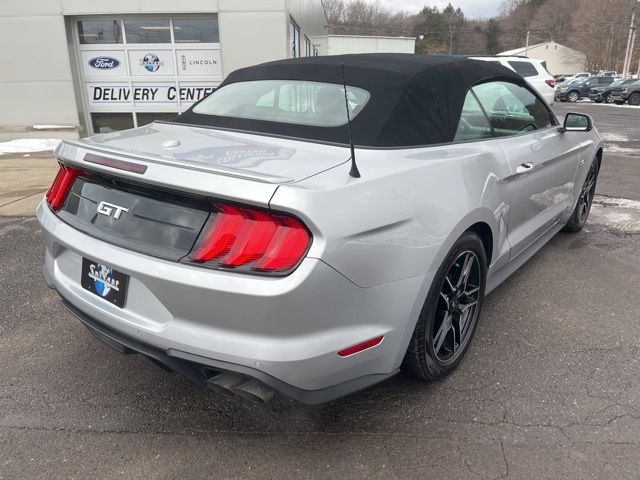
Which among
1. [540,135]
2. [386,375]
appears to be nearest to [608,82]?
[540,135]

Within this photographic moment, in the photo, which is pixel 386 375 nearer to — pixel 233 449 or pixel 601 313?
pixel 233 449

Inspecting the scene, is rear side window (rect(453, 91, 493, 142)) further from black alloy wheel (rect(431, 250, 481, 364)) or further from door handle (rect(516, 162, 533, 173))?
black alloy wheel (rect(431, 250, 481, 364))

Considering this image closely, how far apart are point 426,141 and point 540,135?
1.44 metres

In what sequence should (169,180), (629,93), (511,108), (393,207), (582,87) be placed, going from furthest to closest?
(582,87), (629,93), (511,108), (393,207), (169,180)

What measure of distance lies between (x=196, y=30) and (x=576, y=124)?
8.55m

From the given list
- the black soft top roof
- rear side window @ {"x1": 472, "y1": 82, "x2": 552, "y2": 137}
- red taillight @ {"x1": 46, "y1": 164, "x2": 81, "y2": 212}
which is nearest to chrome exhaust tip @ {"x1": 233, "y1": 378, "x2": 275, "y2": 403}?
the black soft top roof

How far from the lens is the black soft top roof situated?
241 centimetres

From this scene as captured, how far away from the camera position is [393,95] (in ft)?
8.32

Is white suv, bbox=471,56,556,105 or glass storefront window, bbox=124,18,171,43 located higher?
glass storefront window, bbox=124,18,171,43

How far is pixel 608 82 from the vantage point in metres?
34.2

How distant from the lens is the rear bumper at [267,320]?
5.74 feet

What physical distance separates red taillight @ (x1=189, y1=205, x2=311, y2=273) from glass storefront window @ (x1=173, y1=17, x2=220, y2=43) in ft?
31.2

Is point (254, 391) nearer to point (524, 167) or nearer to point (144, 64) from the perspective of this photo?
point (524, 167)

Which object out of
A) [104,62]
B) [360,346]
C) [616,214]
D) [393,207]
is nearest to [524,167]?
[393,207]
